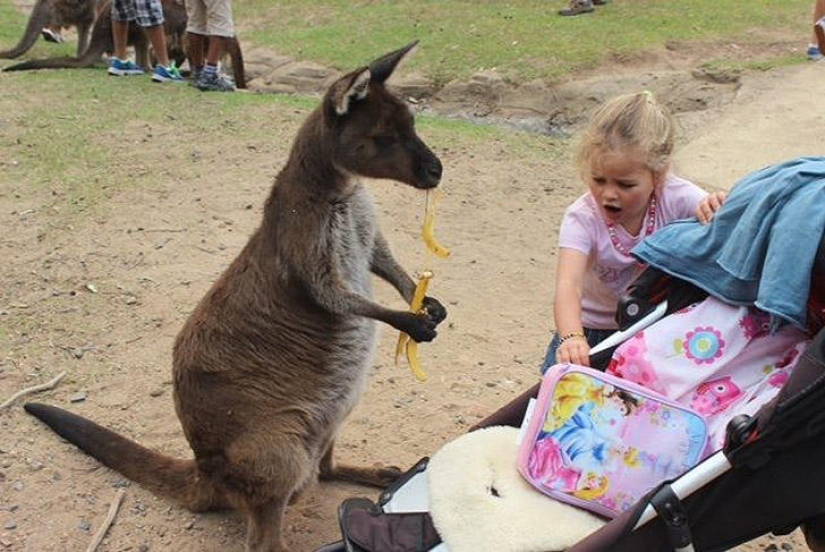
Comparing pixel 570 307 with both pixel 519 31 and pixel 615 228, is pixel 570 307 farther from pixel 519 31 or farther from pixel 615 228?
pixel 519 31

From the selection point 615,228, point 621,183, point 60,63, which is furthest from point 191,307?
point 60,63

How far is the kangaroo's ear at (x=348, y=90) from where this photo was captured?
102 inches

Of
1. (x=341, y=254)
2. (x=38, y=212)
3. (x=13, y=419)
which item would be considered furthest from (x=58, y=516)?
(x=38, y=212)

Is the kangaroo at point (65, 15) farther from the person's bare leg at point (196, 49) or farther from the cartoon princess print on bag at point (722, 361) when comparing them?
the cartoon princess print on bag at point (722, 361)

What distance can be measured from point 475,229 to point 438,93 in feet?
11.9

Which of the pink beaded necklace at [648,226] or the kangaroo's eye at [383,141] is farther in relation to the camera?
the kangaroo's eye at [383,141]

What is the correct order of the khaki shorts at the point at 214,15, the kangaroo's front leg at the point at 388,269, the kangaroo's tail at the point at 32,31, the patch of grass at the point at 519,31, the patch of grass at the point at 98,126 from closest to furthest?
1. the kangaroo's front leg at the point at 388,269
2. the patch of grass at the point at 98,126
3. the khaki shorts at the point at 214,15
4. the patch of grass at the point at 519,31
5. the kangaroo's tail at the point at 32,31

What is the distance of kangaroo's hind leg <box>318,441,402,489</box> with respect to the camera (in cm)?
306

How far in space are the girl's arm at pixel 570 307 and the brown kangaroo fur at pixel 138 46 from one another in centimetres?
639

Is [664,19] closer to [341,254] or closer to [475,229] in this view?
[475,229]

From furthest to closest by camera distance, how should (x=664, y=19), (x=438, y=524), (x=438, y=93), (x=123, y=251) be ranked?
(x=664, y=19), (x=438, y=93), (x=123, y=251), (x=438, y=524)

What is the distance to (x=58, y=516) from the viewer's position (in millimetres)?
2844

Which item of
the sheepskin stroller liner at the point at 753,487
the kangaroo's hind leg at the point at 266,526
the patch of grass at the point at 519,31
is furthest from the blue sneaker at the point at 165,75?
the sheepskin stroller liner at the point at 753,487

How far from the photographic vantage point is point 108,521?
9.24ft
